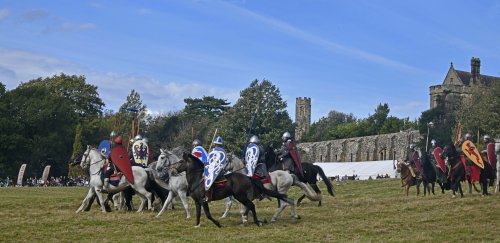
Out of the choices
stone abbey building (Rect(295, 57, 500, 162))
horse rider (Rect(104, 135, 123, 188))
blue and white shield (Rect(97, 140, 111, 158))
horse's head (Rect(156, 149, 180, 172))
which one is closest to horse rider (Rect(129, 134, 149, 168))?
blue and white shield (Rect(97, 140, 111, 158))

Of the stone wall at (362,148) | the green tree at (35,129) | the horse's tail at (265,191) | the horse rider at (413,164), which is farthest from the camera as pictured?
the stone wall at (362,148)

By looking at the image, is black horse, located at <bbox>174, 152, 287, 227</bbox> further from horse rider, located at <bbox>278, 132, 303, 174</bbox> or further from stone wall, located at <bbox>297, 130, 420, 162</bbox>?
stone wall, located at <bbox>297, 130, 420, 162</bbox>

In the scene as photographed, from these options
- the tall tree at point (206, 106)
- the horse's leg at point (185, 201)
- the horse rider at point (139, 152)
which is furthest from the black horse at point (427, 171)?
the tall tree at point (206, 106)

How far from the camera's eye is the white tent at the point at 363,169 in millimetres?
72312

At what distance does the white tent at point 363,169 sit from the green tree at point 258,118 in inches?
294

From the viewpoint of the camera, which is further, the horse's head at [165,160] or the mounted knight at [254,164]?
the horse's head at [165,160]

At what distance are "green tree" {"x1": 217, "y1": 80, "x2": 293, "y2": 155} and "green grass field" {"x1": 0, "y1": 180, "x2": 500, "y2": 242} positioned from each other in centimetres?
4468

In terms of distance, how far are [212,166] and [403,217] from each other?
6368mm

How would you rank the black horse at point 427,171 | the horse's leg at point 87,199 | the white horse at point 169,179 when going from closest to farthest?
the white horse at point 169,179
the horse's leg at point 87,199
the black horse at point 427,171

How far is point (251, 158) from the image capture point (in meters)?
23.0

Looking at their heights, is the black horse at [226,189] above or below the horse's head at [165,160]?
below

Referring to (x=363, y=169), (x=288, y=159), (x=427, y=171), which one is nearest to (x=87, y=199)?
(x=288, y=159)

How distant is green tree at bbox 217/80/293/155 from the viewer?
72438 millimetres

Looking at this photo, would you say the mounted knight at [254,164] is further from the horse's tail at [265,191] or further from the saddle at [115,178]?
the saddle at [115,178]
